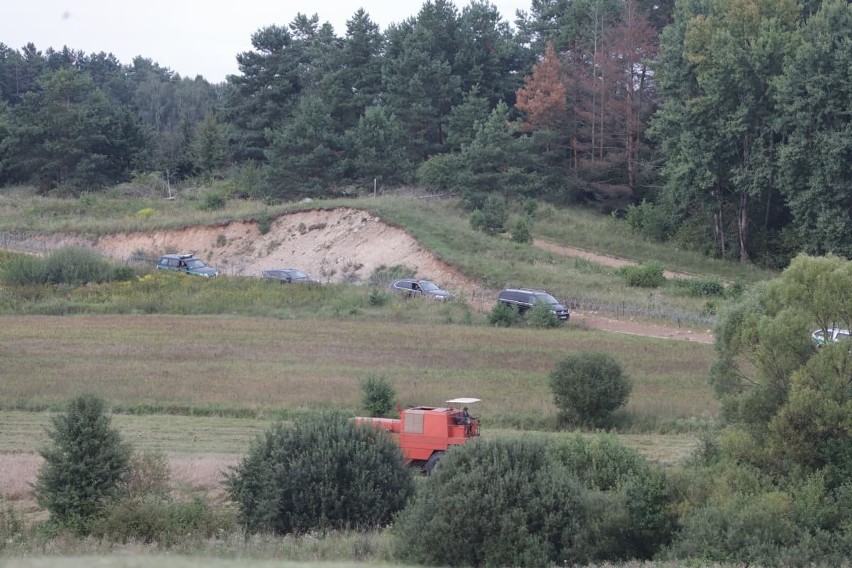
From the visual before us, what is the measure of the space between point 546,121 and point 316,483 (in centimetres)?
6407

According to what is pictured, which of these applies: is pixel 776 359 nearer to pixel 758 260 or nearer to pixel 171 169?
pixel 758 260

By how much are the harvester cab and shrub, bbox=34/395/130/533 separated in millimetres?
5148

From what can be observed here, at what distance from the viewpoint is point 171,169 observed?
9662 cm

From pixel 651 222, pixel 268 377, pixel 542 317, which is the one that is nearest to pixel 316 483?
pixel 268 377

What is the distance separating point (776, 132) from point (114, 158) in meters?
59.1

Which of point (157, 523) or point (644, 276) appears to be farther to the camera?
point (644, 276)

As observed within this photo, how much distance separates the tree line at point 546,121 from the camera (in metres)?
61.9

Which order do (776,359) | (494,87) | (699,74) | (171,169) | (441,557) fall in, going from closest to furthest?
1. (441,557)
2. (776,359)
3. (699,74)
4. (494,87)
5. (171,169)

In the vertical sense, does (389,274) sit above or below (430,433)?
above

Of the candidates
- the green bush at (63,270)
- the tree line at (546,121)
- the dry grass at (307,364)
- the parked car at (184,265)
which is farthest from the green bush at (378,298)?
the tree line at (546,121)

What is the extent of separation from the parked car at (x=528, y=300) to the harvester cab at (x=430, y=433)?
25551mm

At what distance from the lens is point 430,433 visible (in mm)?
21531

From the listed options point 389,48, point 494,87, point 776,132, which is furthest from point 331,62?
point 776,132

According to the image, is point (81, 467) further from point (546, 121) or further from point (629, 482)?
point (546, 121)
